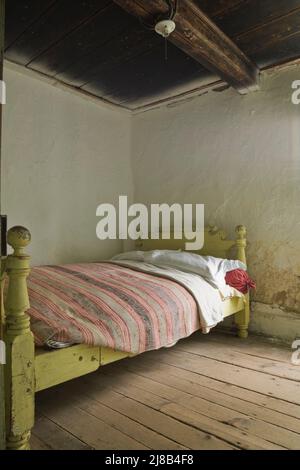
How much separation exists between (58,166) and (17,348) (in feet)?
7.78

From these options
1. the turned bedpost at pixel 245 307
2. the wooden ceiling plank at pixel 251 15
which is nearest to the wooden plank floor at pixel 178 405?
the turned bedpost at pixel 245 307

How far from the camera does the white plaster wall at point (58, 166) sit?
2891mm

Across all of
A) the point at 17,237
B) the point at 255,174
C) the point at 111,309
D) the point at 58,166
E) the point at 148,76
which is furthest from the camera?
the point at 58,166

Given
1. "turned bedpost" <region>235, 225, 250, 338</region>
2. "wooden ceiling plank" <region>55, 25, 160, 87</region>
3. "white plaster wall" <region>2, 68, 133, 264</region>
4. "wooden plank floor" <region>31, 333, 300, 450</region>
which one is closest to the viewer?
"wooden plank floor" <region>31, 333, 300, 450</region>

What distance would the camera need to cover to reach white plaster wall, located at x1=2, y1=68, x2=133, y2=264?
289cm

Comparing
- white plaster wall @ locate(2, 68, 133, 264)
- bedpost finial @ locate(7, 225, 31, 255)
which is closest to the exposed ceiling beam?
bedpost finial @ locate(7, 225, 31, 255)

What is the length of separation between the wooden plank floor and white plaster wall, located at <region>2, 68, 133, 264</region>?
1502 millimetres

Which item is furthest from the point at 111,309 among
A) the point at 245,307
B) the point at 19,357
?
the point at 245,307

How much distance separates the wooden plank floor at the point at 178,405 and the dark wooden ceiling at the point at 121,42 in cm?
228

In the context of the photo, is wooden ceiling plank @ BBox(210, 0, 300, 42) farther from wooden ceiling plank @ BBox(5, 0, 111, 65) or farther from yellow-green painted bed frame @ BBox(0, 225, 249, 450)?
yellow-green painted bed frame @ BBox(0, 225, 249, 450)

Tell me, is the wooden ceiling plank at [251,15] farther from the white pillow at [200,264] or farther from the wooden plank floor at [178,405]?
the wooden plank floor at [178,405]

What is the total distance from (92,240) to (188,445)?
8.11ft

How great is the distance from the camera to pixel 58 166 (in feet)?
10.5

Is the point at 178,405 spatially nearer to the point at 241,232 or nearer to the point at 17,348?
the point at 17,348
